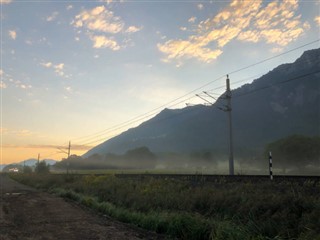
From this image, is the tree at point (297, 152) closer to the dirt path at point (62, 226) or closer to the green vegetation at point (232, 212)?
the green vegetation at point (232, 212)

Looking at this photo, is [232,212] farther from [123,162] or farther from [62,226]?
[123,162]

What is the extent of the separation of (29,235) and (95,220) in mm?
3983

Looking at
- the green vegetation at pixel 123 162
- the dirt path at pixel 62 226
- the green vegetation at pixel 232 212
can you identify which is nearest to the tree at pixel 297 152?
the green vegetation at pixel 232 212

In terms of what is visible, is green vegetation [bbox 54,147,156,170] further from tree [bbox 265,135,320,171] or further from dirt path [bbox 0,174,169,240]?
dirt path [bbox 0,174,169,240]

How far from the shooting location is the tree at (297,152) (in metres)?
75.8

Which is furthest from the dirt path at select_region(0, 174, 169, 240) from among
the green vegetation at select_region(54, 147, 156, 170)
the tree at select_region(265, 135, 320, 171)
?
the green vegetation at select_region(54, 147, 156, 170)

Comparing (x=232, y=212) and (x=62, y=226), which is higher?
(x=232, y=212)

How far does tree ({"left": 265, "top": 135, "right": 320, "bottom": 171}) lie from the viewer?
75.8m

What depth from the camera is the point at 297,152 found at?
3076 inches

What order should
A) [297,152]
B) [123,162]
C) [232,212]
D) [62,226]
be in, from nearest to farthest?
1. [232,212]
2. [62,226]
3. [297,152]
4. [123,162]

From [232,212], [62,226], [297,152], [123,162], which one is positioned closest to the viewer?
[232,212]

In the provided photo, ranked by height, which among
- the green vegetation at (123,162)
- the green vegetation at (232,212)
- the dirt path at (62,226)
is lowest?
the dirt path at (62,226)

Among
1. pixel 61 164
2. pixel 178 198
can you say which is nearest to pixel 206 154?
pixel 61 164

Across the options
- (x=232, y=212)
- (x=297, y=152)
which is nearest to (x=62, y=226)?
(x=232, y=212)
